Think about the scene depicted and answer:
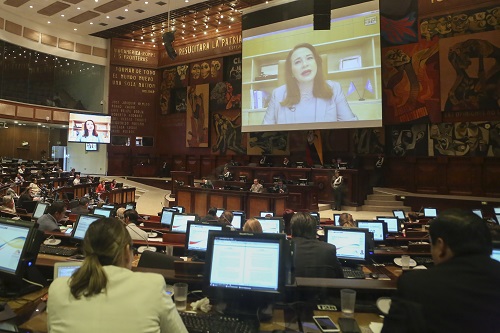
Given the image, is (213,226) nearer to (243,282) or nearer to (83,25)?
(243,282)

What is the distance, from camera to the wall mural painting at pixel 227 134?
1656cm

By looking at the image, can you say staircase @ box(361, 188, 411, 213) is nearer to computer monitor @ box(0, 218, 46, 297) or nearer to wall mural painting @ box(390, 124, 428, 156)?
wall mural painting @ box(390, 124, 428, 156)

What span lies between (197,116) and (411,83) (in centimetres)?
970

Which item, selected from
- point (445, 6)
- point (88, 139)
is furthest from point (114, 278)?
point (88, 139)

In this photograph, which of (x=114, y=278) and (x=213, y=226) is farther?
(x=213, y=226)

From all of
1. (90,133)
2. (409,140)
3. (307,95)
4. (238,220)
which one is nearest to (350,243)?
(238,220)

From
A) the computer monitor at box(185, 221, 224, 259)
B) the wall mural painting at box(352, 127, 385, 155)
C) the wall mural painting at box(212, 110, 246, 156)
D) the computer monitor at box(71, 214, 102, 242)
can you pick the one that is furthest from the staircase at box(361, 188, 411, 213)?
the computer monitor at box(71, 214, 102, 242)

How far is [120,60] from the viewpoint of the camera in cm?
1895

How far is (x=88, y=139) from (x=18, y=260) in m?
15.9

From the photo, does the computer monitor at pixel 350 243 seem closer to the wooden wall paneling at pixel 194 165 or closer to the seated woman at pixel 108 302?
the seated woman at pixel 108 302

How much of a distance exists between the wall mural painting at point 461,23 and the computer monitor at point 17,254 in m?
13.2

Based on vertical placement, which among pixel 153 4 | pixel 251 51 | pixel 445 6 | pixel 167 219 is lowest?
pixel 167 219

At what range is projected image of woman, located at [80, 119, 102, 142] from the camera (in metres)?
16.8

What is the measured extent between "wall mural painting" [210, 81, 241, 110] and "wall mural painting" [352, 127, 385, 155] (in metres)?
5.60
